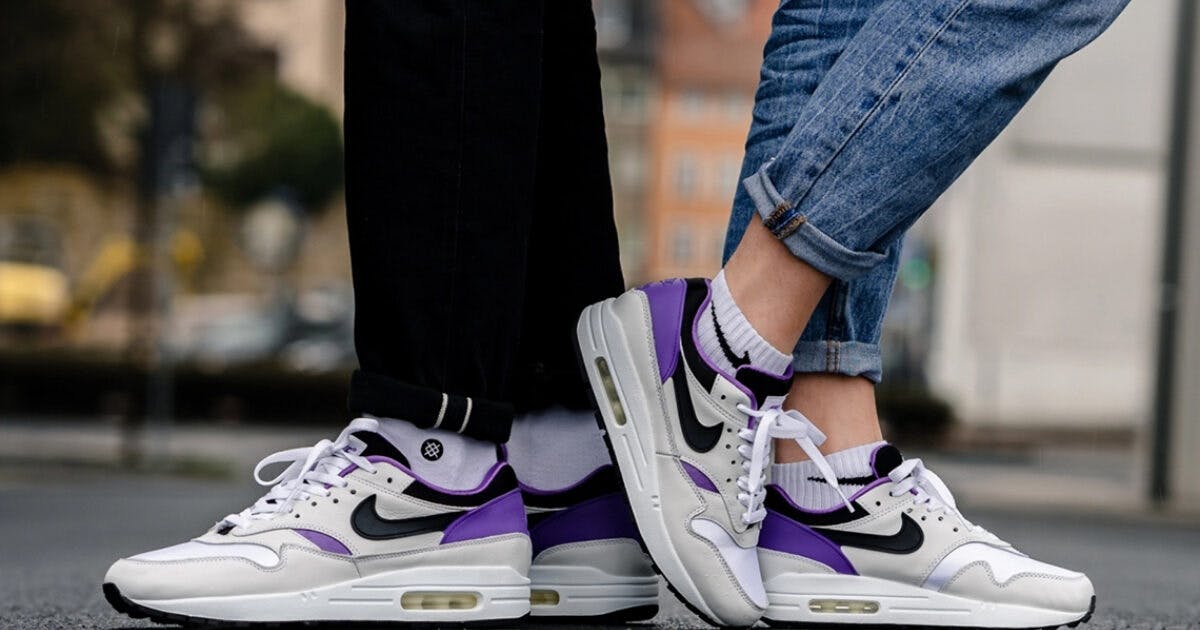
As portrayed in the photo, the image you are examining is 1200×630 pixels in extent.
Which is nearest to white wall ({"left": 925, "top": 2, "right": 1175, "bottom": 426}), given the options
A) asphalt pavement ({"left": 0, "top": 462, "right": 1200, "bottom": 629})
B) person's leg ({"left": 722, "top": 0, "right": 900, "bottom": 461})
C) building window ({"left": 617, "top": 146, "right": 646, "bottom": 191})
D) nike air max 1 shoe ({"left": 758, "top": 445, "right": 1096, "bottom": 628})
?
asphalt pavement ({"left": 0, "top": 462, "right": 1200, "bottom": 629})

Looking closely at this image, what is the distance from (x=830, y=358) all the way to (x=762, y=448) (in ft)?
0.51

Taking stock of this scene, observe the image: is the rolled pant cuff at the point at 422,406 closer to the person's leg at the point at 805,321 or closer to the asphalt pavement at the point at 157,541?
the person's leg at the point at 805,321

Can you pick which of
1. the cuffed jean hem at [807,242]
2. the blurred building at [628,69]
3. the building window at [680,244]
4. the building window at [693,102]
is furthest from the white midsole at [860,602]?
the building window at [680,244]

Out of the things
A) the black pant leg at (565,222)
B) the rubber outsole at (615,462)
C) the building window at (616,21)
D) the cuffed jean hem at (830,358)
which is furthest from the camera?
the building window at (616,21)

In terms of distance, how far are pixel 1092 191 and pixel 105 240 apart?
18.0 metres

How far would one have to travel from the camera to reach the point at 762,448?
1.48m

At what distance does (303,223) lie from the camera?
104 feet

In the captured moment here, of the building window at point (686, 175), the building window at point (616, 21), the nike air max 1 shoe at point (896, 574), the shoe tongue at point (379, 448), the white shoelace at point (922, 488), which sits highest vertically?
the building window at point (616, 21)

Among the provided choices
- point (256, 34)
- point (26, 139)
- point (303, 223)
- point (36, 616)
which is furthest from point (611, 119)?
point (36, 616)

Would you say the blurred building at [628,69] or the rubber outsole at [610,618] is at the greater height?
the blurred building at [628,69]

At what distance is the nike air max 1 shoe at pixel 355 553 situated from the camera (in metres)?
1.41

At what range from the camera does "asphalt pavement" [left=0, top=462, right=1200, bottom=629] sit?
1.94 meters
